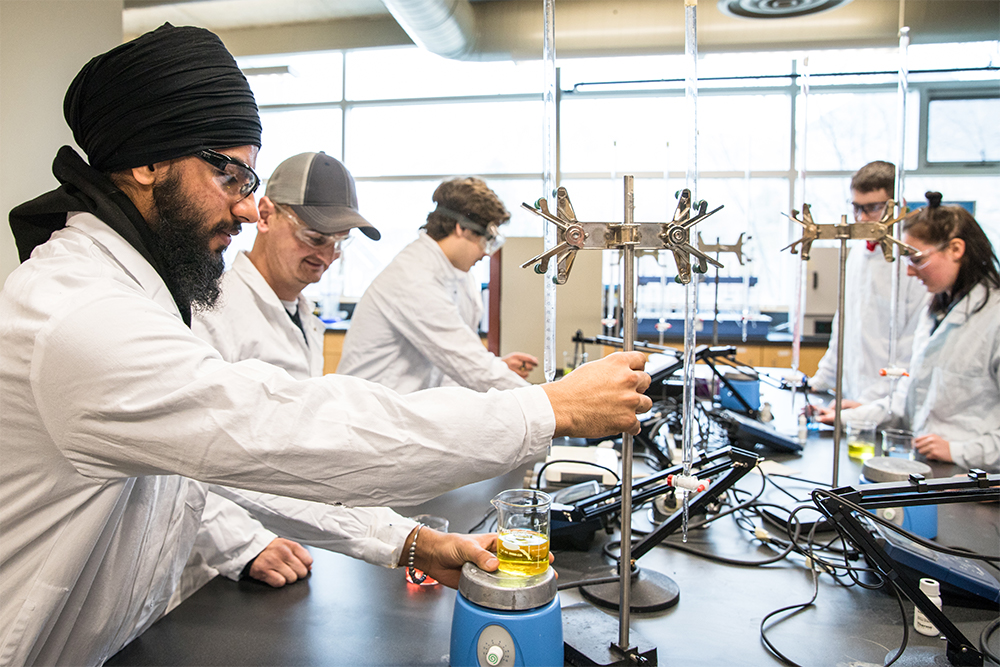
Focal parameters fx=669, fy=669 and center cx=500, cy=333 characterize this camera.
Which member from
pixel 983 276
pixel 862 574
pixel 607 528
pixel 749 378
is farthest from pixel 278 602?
pixel 983 276

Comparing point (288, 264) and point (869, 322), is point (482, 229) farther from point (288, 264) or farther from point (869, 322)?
point (869, 322)

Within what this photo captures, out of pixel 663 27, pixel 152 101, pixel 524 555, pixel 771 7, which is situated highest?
pixel 663 27

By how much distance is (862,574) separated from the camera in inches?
48.3

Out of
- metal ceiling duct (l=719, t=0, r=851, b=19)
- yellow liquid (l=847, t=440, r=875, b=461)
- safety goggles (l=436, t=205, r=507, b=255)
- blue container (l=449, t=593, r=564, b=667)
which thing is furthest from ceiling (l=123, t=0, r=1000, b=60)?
blue container (l=449, t=593, r=564, b=667)

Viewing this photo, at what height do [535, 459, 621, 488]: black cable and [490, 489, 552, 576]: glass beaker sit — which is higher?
[490, 489, 552, 576]: glass beaker

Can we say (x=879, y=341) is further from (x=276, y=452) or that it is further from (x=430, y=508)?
(x=276, y=452)

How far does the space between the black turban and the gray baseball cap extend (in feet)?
2.41

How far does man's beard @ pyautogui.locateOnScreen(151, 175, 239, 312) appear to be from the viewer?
0.98 meters

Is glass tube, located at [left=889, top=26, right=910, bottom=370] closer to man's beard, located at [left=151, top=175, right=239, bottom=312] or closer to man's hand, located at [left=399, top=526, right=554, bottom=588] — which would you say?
man's hand, located at [left=399, top=526, right=554, bottom=588]

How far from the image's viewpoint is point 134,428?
0.70 m

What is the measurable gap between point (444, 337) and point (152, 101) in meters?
1.38

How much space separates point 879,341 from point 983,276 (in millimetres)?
993

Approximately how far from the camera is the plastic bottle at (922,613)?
1009mm

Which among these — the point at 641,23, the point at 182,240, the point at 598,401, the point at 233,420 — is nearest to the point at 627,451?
the point at 598,401
